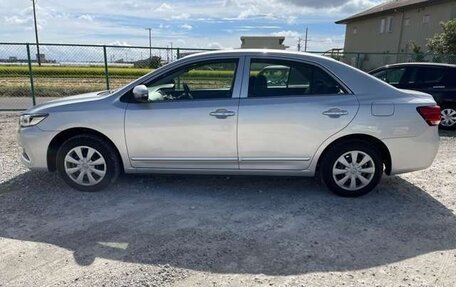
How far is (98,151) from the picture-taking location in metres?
4.42

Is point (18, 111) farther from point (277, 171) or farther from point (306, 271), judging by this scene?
point (306, 271)

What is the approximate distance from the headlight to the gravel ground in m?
0.81

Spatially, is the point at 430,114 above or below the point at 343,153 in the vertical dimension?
above

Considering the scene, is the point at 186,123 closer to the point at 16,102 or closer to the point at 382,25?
the point at 16,102

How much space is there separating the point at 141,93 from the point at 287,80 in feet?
5.42

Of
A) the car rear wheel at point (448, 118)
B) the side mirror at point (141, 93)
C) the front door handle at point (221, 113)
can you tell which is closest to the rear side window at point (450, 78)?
the car rear wheel at point (448, 118)

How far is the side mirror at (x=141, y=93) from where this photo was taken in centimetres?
416

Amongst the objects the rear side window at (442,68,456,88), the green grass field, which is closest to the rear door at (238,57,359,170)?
the rear side window at (442,68,456,88)

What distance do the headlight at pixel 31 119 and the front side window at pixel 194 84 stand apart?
1.28 m

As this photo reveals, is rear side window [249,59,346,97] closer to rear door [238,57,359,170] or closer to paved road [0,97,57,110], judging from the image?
rear door [238,57,359,170]

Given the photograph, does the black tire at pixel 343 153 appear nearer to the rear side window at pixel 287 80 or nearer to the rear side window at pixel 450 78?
the rear side window at pixel 287 80

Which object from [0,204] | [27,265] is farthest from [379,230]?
[0,204]

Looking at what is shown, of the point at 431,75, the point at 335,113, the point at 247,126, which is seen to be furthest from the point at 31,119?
the point at 431,75

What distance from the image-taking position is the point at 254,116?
419cm
